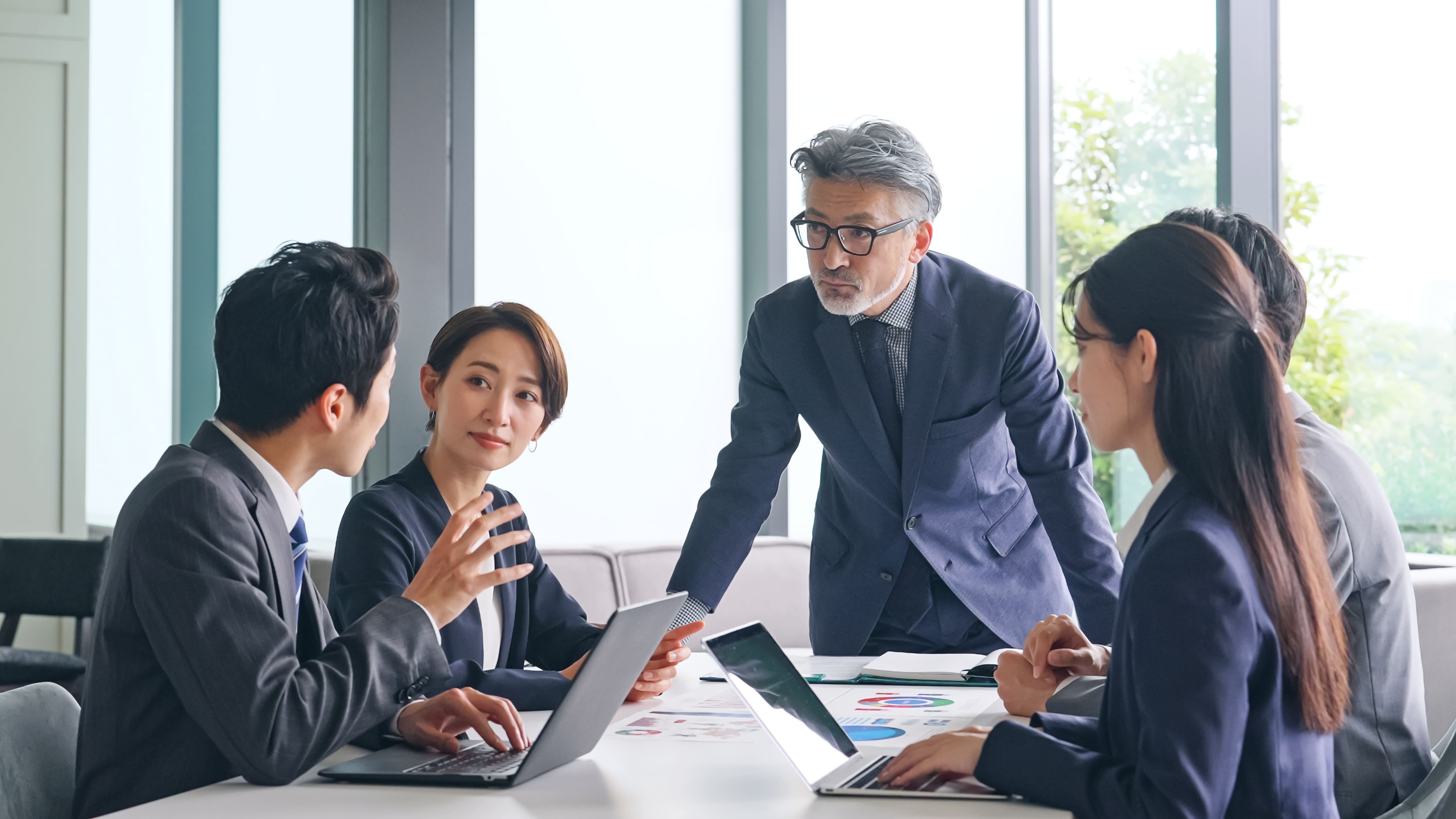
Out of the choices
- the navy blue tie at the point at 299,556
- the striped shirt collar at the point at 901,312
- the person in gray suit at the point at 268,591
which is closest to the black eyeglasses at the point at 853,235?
the striped shirt collar at the point at 901,312

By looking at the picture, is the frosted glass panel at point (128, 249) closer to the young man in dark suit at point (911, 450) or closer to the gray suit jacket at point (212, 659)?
the young man in dark suit at point (911, 450)

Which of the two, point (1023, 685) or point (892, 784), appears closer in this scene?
point (892, 784)

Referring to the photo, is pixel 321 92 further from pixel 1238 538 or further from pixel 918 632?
pixel 1238 538

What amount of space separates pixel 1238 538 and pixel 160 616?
106 centimetres

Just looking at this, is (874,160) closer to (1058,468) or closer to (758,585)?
(1058,468)

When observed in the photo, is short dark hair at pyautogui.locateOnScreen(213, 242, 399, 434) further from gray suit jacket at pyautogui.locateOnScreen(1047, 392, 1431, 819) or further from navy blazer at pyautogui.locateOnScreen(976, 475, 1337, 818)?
gray suit jacket at pyautogui.locateOnScreen(1047, 392, 1431, 819)

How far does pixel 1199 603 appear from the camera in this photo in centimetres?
103

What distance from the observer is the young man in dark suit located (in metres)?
2.18

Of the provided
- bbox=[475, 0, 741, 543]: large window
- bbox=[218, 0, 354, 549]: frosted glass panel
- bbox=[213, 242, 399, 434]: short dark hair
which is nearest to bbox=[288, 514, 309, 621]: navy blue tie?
bbox=[213, 242, 399, 434]: short dark hair

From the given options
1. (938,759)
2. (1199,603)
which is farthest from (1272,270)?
(938,759)

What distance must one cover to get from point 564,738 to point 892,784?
0.33 meters

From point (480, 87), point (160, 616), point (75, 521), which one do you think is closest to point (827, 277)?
point (160, 616)

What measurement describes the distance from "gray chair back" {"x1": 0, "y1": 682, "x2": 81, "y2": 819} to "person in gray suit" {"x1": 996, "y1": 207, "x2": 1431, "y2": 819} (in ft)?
3.83

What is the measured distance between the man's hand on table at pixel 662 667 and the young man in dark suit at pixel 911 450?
0.44 m
